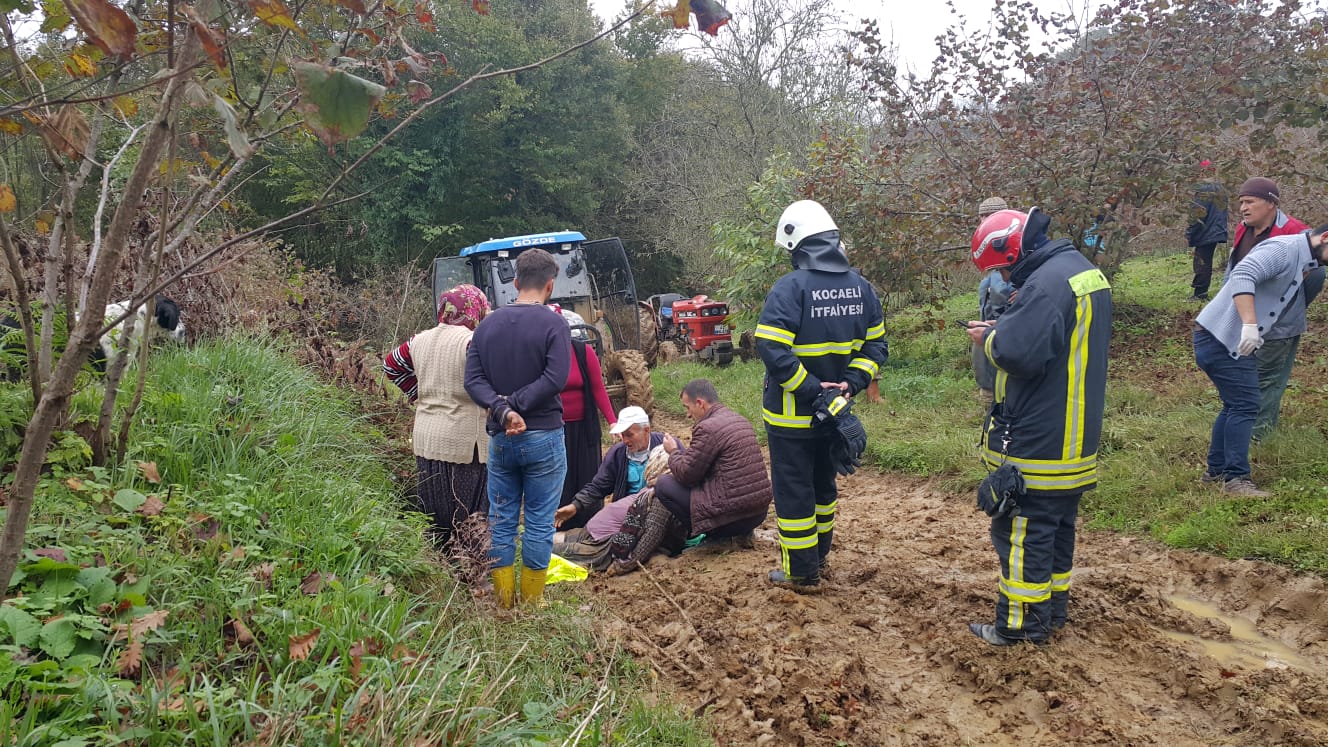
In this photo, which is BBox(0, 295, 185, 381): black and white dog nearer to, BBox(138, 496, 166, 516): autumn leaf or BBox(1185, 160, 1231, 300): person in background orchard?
BBox(138, 496, 166, 516): autumn leaf

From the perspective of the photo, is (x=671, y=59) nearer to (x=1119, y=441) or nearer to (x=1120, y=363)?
(x=1120, y=363)

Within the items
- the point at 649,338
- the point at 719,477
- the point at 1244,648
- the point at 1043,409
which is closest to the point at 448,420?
the point at 719,477

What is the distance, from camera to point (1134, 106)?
7.20 metres

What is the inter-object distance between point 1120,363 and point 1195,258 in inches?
117

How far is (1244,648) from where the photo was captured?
3533mm

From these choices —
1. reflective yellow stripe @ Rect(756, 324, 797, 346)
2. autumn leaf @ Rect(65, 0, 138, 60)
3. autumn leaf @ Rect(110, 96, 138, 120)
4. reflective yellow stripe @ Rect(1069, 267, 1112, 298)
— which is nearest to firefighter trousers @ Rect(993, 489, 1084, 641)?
reflective yellow stripe @ Rect(1069, 267, 1112, 298)

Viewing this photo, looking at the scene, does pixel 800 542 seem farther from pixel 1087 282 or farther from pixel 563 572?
pixel 1087 282

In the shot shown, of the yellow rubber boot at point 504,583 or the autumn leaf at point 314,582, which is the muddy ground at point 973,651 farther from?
the autumn leaf at point 314,582

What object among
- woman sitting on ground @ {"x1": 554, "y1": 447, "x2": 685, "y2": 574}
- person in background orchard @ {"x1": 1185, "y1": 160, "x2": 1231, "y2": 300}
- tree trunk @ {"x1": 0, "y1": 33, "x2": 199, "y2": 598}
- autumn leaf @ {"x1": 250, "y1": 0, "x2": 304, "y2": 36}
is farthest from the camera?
person in background orchard @ {"x1": 1185, "y1": 160, "x2": 1231, "y2": 300}

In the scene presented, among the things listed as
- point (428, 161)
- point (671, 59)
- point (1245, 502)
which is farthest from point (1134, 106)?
point (671, 59)

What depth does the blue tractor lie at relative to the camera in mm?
9453

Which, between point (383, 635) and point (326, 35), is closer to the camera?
point (383, 635)

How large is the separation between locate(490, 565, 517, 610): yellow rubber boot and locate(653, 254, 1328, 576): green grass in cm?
345

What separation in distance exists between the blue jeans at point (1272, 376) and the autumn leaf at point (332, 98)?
5.39 m
